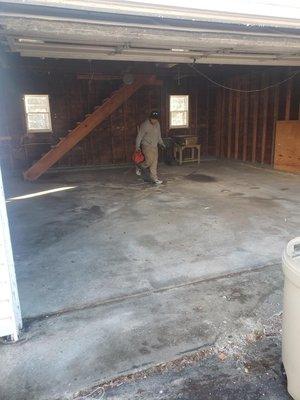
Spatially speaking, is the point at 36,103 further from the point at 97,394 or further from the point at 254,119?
the point at 97,394

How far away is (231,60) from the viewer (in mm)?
5352

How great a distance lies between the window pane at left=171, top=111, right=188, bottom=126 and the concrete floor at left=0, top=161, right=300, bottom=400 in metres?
4.99

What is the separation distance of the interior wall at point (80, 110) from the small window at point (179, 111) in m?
0.17

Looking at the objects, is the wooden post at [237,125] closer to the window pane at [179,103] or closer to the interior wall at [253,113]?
the interior wall at [253,113]

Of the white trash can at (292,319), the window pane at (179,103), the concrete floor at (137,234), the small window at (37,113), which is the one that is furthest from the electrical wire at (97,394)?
the window pane at (179,103)

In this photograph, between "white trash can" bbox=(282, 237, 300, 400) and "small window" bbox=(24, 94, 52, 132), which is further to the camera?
"small window" bbox=(24, 94, 52, 132)

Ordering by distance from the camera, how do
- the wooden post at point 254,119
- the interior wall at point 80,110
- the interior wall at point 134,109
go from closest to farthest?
the interior wall at point 134,109
the interior wall at point 80,110
the wooden post at point 254,119

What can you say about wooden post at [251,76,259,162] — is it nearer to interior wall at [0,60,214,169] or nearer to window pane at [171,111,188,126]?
interior wall at [0,60,214,169]

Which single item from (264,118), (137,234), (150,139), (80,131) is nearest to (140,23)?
(137,234)

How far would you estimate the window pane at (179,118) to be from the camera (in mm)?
11022

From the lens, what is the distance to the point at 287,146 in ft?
28.0

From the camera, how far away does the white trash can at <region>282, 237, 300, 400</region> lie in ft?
5.50

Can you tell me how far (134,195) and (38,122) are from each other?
483 centimetres

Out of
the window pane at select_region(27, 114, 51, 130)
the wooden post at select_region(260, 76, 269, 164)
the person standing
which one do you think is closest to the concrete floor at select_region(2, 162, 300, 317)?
the person standing
